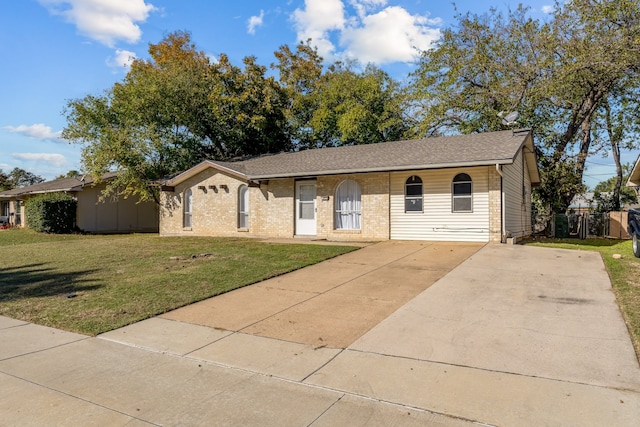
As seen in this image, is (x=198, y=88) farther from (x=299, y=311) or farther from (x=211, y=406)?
(x=211, y=406)

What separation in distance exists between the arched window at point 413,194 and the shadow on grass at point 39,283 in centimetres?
1030

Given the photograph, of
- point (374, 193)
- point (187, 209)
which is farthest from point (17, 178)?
point (374, 193)

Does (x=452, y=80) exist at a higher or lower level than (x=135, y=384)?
higher

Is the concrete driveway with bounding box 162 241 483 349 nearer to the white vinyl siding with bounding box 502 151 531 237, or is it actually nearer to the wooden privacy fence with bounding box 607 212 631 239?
the white vinyl siding with bounding box 502 151 531 237

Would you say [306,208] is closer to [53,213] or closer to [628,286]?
[628,286]

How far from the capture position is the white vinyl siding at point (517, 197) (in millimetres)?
14064

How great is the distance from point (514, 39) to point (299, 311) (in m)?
22.9

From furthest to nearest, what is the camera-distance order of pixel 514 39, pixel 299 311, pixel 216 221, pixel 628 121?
pixel 628 121, pixel 514 39, pixel 216 221, pixel 299 311

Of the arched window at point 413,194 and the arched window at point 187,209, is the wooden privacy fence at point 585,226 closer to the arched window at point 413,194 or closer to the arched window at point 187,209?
the arched window at point 413,194

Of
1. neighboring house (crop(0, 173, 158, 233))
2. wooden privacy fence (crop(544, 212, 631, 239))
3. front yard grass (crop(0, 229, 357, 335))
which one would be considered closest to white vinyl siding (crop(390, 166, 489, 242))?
front yard grass (crop(0, 229, 357, 335))

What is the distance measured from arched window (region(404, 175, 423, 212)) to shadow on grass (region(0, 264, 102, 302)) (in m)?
10.3

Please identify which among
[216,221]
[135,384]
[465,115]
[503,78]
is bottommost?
[135,384]

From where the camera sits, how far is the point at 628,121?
24188 millimetres

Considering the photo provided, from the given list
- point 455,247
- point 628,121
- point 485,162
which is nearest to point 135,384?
point 455,247
